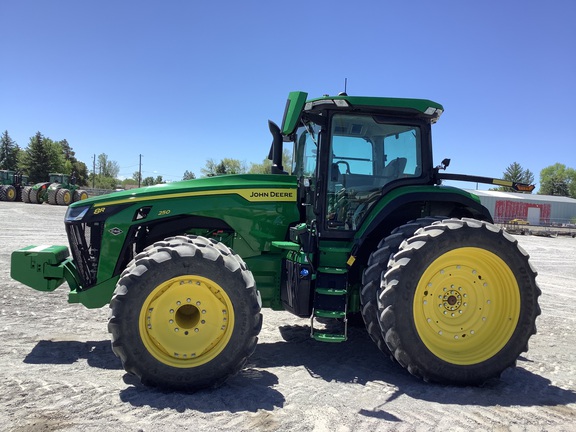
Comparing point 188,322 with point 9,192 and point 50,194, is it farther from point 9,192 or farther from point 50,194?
point 9,192

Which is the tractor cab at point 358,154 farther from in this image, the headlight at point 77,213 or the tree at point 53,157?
the tree at point 53,157

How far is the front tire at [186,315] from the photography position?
3666 millimetres

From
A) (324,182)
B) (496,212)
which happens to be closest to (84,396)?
(324,182)

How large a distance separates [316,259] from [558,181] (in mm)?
102577

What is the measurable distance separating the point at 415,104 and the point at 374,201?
1081mm

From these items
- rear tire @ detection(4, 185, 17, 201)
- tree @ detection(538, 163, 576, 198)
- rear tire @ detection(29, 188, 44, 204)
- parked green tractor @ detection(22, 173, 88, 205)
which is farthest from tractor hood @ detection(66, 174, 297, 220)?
tree @ detection(538, 163, 576, 198)

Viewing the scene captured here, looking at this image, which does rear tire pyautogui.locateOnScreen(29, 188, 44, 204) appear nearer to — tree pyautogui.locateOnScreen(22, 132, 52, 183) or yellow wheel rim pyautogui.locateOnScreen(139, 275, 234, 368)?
yellow wheel rim pyautogui.locateOnScreen(139, 275, 234, 368)

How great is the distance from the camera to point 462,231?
412cm

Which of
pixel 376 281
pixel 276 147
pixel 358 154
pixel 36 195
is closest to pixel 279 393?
pixel 376 281

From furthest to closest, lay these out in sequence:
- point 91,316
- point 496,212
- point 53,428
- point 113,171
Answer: point 113,171 → point 496,212 → point 91,316 → point 53,428

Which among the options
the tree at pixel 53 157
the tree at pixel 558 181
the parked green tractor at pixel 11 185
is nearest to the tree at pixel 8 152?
the tree at pixel 53 157

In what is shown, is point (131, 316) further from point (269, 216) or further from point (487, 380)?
point (487, 380)

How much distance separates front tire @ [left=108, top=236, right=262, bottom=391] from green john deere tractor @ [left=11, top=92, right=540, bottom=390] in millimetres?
11

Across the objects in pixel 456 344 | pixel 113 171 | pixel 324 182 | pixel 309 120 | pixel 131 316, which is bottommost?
pixel 456 344
